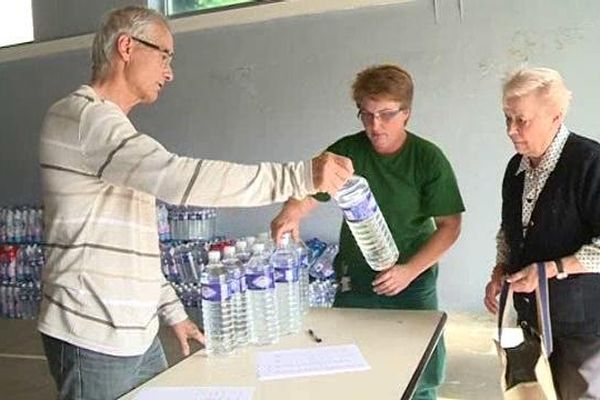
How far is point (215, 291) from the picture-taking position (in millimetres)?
1577

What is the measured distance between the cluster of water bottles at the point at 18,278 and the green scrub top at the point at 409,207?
4340mm

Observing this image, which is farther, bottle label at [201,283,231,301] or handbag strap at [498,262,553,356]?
handbag strap at [498,262,553,356]

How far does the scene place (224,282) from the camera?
1575 millimetres

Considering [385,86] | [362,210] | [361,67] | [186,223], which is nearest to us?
[362,210]

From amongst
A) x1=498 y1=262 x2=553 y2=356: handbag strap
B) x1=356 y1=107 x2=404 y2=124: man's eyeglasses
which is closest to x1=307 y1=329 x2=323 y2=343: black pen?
x1=498 y1=262 x2=553 y2=356: handbag strap

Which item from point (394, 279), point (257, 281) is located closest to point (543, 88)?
point (394, 279)

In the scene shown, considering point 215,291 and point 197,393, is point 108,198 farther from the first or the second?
point 197,393

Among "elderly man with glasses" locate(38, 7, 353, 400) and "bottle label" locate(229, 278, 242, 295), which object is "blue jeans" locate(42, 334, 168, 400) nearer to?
"elderly man with glasses" locate(38, 7, 353, 400)

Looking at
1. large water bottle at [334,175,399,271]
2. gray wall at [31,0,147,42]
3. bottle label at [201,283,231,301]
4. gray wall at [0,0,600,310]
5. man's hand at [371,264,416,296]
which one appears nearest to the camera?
bottle label at [201,283,231,301]

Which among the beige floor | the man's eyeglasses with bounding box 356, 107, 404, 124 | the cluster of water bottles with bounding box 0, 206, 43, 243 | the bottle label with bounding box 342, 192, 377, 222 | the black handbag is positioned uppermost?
the man's eyeglasses with bounding box 356, 107, 404, 124

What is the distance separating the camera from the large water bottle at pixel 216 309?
5.17 feet

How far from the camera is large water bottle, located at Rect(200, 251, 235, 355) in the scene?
1.58 m

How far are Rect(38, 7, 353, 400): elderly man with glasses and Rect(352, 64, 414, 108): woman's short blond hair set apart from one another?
61 cm

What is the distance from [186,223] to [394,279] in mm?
3476
